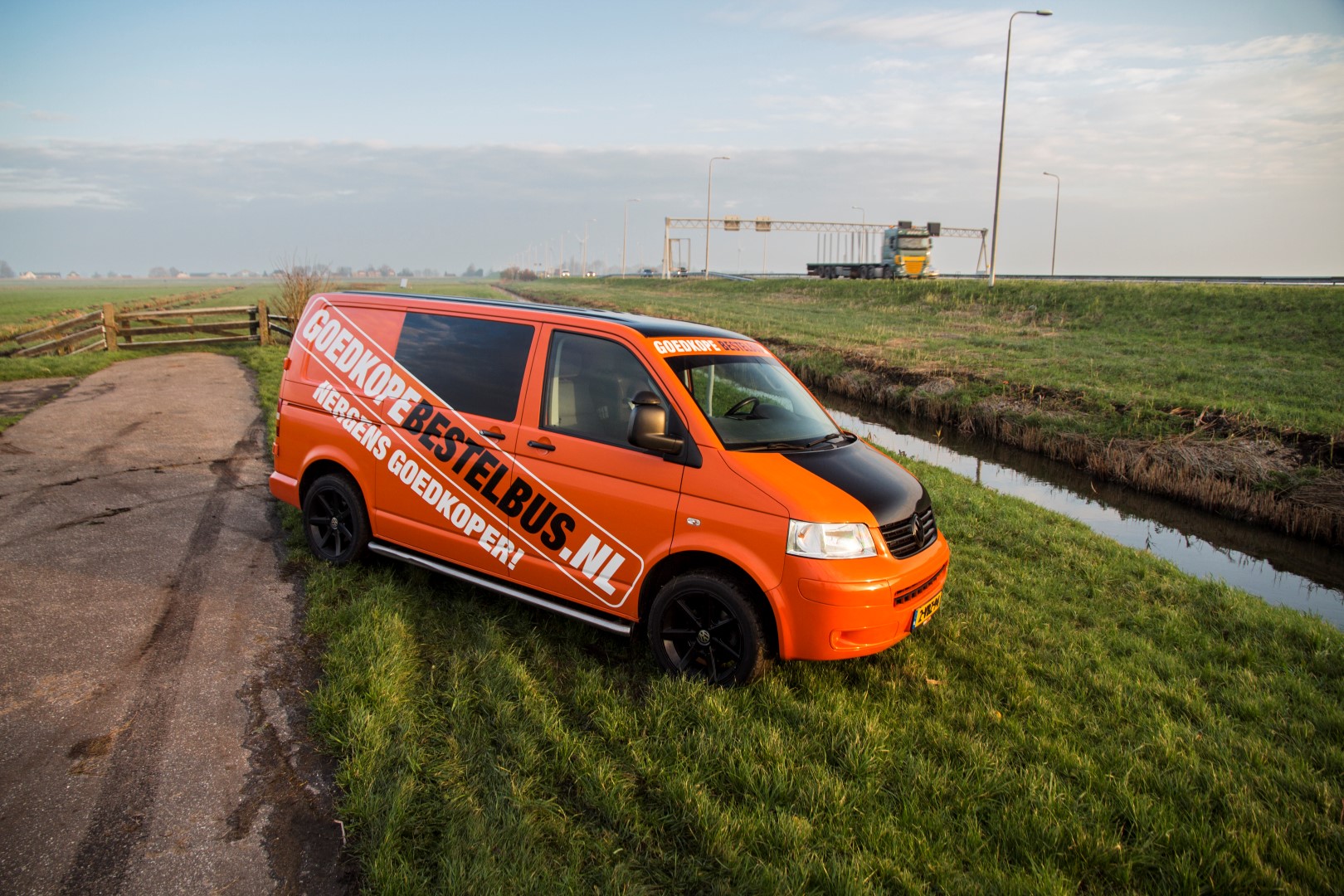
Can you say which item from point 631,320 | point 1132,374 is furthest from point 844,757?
point 1132,374

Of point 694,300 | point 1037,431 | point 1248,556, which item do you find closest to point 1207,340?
point 1037,431

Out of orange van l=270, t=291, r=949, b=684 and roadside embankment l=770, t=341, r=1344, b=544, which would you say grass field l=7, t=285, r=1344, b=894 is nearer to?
orange van l=270, t=291, r=949, b=684

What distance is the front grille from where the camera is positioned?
441cm

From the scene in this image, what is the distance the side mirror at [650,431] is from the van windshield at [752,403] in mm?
290

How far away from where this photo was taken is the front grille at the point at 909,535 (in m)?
4.41

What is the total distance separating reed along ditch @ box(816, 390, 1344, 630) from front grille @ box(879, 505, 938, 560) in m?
4.40

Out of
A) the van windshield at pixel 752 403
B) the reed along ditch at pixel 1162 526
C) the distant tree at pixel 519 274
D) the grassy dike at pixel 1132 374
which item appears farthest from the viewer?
the distant tree at pixel 519 274

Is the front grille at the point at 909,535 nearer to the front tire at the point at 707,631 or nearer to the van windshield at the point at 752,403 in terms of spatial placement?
the van windshield at the point at 752,403

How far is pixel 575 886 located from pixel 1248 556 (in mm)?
9159

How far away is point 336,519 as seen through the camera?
20.3ft

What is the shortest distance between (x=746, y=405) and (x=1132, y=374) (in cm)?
1528

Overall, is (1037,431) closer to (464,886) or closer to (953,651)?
(953,651)

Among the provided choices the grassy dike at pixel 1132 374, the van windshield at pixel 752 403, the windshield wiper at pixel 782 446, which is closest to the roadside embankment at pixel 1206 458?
the grassy dike at pixel 1132 374

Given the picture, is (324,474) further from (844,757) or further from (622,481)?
(844,757)
